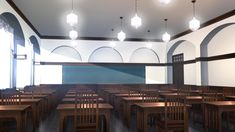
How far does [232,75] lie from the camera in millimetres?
9242

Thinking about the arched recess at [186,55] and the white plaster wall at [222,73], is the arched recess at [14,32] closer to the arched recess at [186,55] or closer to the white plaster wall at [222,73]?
the arched recess at [186,55]

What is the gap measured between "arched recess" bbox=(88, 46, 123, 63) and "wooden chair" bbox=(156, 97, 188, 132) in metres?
9.70

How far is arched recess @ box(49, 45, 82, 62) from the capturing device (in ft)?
44.5

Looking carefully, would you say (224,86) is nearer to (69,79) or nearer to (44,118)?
(44,118)

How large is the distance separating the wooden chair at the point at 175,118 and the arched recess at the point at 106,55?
9705mm

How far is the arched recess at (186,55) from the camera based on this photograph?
12.1 m

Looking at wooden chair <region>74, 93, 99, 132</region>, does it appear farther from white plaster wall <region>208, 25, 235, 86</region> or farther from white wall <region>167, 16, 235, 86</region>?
white plaster wall <region>208, 25, 235, 86</region>

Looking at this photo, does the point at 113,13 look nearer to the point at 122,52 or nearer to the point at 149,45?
the point at 122,52

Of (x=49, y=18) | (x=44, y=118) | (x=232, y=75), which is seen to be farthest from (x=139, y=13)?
(x=44, y=118)

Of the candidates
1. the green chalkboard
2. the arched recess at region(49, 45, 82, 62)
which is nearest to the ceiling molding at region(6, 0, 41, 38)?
the arched recess at region(49, 45, 82, 62)

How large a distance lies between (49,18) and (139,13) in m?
3.67

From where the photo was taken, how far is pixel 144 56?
48.1 ft

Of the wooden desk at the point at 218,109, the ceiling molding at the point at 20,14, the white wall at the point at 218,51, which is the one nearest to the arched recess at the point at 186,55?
the white wall at the point at 218,51

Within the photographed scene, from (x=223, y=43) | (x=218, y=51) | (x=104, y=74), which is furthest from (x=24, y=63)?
(x=223, y=43)
